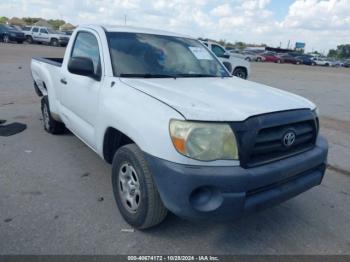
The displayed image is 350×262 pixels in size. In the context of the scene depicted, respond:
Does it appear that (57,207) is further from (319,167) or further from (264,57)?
(264,57)

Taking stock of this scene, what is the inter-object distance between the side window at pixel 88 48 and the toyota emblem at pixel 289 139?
2.01 metres

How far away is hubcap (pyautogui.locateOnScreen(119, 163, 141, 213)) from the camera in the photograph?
297cm

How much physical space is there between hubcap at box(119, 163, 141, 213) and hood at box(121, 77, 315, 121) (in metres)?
0.72

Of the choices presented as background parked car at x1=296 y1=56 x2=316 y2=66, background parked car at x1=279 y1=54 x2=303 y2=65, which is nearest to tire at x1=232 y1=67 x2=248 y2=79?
background parked car at x1=279 y1=54 x2=303 y2=65

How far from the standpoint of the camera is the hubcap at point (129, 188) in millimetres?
2973

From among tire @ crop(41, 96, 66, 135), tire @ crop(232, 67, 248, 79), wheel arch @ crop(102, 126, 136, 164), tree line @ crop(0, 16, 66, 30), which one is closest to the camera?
wheel arch @ crop(102, 126, 136, 164)

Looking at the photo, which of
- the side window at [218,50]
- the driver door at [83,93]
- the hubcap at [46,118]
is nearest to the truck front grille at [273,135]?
the driver door at [83,93]

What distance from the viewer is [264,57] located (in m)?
48.5

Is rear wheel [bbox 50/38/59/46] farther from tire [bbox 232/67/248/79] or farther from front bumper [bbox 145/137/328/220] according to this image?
front bumper [bbox 145/137/328/220]

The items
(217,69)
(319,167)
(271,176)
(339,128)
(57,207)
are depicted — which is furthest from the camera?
(339,128)

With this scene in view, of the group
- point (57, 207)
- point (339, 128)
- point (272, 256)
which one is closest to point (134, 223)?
point (57, 207)

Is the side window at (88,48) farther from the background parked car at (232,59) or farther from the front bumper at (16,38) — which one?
the front bumper at (16,38)

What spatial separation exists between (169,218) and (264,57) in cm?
4833

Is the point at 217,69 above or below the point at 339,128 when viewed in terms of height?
above
